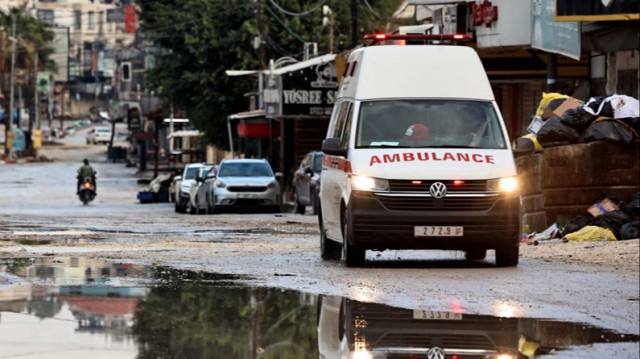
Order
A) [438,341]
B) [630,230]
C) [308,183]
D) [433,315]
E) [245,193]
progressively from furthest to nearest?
[245,193] < [308,183] < [630,230] < [433,315] < [438,341]

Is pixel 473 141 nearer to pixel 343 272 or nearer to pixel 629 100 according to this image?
pixel 343 272

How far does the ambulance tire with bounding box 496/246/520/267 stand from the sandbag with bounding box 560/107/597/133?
6485 millimetres

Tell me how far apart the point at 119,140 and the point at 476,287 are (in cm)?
16115

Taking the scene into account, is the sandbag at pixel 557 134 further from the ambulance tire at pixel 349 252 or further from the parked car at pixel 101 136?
the parked car at pixel 101 136

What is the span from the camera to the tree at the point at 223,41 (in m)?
64.4

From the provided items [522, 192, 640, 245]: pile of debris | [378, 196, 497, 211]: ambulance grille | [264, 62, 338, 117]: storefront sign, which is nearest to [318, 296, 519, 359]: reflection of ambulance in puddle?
[378, 196, 497, 211]: ambulance grille

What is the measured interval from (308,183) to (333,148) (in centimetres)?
2074

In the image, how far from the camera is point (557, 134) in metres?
23.1

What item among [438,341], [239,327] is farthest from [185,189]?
[438,341]

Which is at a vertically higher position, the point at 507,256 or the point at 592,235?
the point at 507,256

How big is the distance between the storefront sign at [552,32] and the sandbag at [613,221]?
24.5 ft

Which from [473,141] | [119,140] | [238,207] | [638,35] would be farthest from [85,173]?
[119,140]

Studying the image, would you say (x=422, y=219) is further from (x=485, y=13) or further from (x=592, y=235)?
(x=485, y=13)

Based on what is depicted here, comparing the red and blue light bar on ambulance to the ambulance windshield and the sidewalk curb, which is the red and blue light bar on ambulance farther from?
the sidewalk curb
